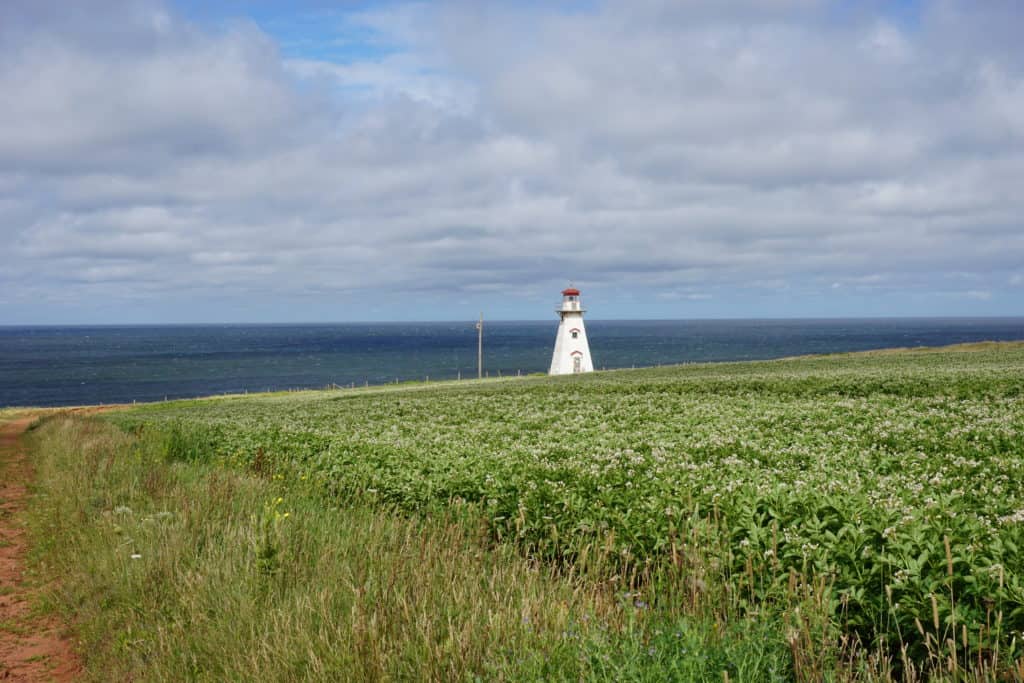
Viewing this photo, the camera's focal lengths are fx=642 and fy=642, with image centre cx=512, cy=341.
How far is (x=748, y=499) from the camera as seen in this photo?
23.3 ft

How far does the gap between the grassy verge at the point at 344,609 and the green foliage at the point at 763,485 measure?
0.80 metres

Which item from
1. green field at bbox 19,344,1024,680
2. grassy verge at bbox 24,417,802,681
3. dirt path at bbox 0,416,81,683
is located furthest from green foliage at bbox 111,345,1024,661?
dirt path at bbox 0,416,81,683

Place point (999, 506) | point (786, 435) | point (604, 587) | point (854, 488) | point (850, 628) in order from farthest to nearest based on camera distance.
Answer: point (786, 435)
point (854, 488)
point (999, 506)
point (604, 587)
point (850, 628)

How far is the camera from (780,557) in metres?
6.03

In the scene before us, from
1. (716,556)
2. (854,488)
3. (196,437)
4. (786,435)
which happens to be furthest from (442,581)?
(196,437)

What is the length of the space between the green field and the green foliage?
0.04 meters

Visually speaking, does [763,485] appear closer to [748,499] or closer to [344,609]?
[748,499]

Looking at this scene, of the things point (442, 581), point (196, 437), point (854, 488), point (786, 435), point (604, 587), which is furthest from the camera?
point (196, 437)

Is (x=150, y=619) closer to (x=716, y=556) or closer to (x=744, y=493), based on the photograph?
(x=716, y=556)

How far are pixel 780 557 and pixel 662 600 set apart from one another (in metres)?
1.46

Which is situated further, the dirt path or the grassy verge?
the dirt path

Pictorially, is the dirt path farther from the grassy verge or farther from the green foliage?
the green foliage

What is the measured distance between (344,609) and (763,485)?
548cm

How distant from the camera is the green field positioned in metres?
4.82
